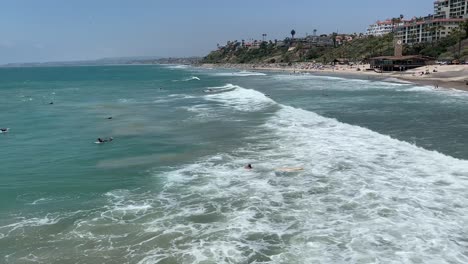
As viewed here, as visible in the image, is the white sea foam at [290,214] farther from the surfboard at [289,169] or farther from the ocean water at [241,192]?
the surfboard at [289,169]

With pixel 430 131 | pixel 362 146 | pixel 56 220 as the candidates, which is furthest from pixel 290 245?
pixel 430 131

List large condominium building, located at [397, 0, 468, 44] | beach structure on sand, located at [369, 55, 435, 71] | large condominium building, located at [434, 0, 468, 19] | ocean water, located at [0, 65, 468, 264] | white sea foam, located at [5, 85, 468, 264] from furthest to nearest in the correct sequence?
large condominium building, located at [434, 0, 468, 19] → large condominium building, located at [397, 0, 468, 44] → beach structure on sand, located at [369, 55, 435, 71] → ocean water, located at [0, 65, 468, 264] → white sea foam, located at [5, 85, 468, 264]

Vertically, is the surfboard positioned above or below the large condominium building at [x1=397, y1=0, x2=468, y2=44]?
below

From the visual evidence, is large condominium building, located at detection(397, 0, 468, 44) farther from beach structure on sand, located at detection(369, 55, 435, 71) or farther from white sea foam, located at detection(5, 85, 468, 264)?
white sea foam, located at detection(5, 85, 468, 264)

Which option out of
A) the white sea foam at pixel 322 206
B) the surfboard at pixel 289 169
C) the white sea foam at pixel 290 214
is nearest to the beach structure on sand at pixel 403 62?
the white sea foam at pixel 322 206

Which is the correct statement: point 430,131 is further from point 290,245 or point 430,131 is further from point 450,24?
point 450,24

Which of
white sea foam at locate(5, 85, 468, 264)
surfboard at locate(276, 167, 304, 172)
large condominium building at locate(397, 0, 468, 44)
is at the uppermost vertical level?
large condominium building at locate(397, 0, 468, 44)

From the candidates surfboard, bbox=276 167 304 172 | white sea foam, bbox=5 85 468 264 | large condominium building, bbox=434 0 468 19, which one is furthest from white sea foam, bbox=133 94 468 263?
large condominium building, bbox=434 0 468 19

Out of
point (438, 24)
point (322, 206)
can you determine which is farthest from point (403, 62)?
point (322, 206)

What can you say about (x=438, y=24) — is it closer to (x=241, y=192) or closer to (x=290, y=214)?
(x=241, y=192)
